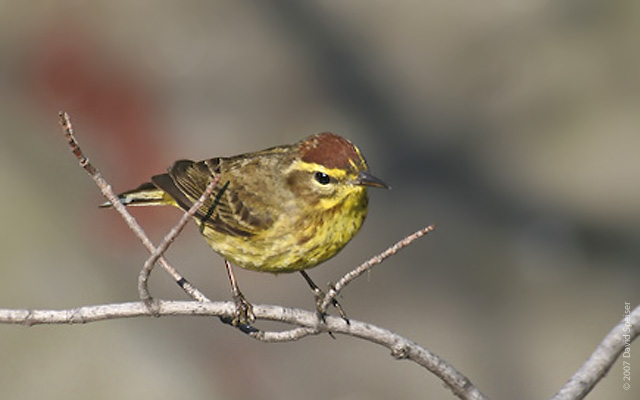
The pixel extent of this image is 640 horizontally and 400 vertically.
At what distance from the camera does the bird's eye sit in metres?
4.42

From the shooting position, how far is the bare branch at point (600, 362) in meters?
3.57

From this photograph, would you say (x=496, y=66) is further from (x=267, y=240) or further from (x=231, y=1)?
(x=267, y=240)

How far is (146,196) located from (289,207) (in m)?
0.93

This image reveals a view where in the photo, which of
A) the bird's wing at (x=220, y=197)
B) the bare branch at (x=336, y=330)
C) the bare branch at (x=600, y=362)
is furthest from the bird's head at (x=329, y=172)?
the bare branch at (x=600, y=362)

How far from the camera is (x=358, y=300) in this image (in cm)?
809

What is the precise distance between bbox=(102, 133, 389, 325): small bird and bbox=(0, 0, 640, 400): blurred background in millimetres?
2763

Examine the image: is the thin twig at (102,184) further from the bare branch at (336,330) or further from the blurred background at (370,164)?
the blurred background at (370,164)

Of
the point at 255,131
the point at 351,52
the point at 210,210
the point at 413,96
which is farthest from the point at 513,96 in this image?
the point at 210,210

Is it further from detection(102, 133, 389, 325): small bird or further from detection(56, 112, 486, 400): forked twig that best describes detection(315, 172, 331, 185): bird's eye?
detection(56, 112, 486, 400): forked twig

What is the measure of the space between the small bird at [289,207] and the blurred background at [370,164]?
2763 mm

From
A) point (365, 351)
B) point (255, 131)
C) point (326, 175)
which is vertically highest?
point (326, 175)

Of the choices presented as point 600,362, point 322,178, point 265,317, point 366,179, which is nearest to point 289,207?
point 322,178

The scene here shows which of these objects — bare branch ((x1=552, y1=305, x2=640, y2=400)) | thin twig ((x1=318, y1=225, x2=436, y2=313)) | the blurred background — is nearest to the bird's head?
thin twig ((x1=318, y1=225, x2=436, y2=313))

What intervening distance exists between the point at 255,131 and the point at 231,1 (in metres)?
1.39
